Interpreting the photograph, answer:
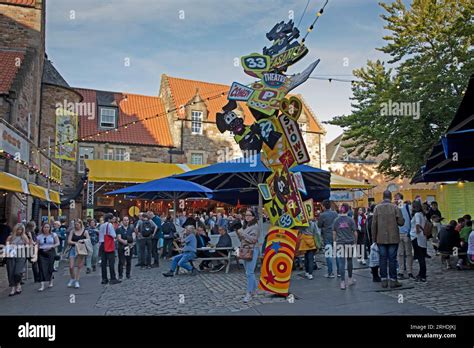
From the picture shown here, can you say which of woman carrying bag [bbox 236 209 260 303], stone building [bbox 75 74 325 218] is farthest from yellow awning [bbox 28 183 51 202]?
stone building [bbox 75 74 325 218]

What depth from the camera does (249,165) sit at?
10.5 meters

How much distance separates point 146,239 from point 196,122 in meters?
16.7

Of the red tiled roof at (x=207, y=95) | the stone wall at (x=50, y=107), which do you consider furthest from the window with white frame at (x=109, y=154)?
the red tiled roof at (x=207, y=95)

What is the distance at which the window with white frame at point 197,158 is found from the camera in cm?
2710

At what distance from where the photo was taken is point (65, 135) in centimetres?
2052

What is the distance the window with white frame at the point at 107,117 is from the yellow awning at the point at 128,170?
4133mm

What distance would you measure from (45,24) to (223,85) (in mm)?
14304

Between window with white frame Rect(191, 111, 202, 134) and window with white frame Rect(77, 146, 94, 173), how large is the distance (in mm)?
6841

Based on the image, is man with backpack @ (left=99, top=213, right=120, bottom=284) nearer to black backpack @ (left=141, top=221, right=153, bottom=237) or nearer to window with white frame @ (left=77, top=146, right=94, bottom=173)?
black backpack @ (left=141, top=221, right=153, bottom=237)

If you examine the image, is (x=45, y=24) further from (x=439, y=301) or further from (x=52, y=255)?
(x=439, y=301)

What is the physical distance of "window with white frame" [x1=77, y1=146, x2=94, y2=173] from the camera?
78.2ft

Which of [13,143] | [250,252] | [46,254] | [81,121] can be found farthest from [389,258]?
[81,121]

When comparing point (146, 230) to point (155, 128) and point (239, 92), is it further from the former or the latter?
point (155, 128)
